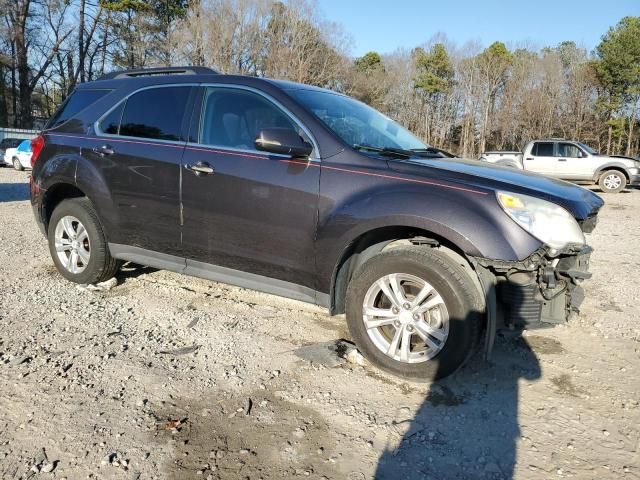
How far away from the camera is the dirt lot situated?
240 centimetres

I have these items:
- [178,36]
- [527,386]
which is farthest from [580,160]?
[178,36]

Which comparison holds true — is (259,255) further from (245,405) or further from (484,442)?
(484,442)

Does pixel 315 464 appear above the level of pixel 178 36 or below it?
below

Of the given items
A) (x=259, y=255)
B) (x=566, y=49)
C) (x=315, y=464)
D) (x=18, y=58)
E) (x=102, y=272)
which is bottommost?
(x=315, y=464)

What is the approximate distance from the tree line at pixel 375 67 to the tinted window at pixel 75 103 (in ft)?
97.3

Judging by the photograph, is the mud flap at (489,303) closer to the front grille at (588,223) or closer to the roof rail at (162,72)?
the front grille at (588,223)

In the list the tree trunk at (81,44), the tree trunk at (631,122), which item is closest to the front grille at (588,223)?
the tree trunk at (631,122)

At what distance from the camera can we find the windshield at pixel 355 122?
3.67m

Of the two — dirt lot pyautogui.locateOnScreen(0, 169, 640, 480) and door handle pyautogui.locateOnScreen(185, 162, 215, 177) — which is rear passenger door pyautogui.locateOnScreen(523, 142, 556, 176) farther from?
door handle pyautogui.locateOnScreen(185, 162, 215, 177)

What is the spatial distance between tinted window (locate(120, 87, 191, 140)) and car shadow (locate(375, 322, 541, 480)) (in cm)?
276

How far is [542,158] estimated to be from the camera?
1839cm

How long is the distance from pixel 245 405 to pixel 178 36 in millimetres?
37157

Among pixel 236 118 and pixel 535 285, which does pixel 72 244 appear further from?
pixel 535 285

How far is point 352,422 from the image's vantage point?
2752mm
